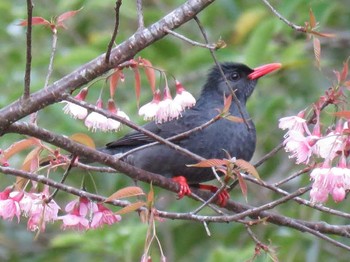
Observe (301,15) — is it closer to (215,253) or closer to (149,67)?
(215,253)

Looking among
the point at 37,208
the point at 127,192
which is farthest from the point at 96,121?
the point at 127,192

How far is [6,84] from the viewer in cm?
735

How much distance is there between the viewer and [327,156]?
3.49m

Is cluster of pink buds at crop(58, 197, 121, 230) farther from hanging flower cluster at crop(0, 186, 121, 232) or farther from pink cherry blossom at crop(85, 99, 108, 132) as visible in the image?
pink cherry blossom at crop(85, 99, 108, 132)

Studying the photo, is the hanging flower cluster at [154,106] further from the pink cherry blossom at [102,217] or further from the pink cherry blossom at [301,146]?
the pink cherry blossom at [301,146]

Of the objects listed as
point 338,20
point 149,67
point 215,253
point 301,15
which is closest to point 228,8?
point 301,15

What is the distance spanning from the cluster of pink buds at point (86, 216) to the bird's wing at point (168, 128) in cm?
180

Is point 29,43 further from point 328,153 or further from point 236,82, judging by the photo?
point 236,82

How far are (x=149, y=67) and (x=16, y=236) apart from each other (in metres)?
4.50

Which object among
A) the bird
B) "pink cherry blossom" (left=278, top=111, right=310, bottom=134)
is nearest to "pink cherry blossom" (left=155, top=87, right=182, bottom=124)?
"pink cherry blossom" (left=278, top=111, right=310, bottom=134)

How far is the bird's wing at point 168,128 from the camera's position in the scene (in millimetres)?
5695

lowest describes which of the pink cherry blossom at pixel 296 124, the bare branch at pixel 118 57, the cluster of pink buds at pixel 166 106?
the pink cherry blossom at pixel 296 124

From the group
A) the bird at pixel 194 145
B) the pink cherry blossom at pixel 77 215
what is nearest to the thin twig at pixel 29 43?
the pink cherry blossom at pixel 77 215

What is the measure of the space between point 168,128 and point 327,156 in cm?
233
